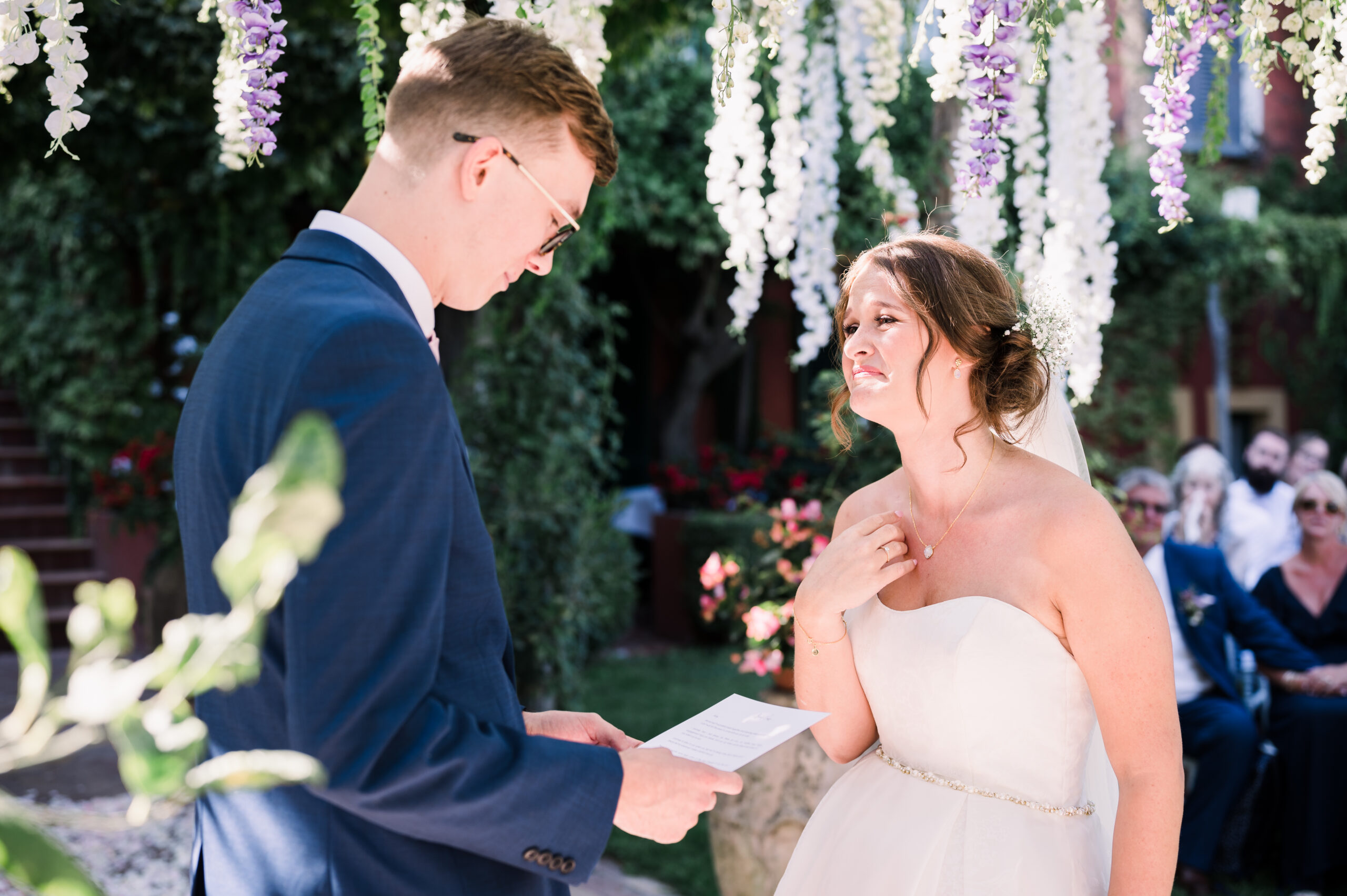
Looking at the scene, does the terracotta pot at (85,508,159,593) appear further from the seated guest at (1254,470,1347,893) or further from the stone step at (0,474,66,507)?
the seated guest at (1254,470,1347,893)

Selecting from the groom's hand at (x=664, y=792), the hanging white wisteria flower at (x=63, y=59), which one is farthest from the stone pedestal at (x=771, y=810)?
the hanging white wisteria flower at (x=63, y=59)

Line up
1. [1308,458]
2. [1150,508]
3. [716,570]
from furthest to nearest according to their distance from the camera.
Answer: [1308,458]
[1150,508]
[716,570]

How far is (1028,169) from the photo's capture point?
337 centimetres

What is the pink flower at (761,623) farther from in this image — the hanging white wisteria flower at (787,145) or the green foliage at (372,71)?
the green foliage at (372,71)

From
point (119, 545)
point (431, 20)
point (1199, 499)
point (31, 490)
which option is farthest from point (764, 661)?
point (31, 490)

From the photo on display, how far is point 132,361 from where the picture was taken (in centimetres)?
856

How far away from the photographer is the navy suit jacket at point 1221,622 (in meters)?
4.48

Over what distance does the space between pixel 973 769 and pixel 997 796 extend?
59 millimetres

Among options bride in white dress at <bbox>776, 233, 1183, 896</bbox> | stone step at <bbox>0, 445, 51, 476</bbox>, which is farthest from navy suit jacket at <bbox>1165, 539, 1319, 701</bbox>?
stone step at <bbox>0, 445, 51, 476</bbox>

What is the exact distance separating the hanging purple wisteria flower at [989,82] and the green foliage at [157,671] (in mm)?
1667

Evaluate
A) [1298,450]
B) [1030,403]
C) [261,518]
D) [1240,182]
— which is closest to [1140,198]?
[1240,182]

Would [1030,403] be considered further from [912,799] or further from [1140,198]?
[1140,198]

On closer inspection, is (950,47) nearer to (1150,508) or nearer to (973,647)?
(973,647)

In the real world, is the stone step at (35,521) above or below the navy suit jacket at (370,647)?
below
